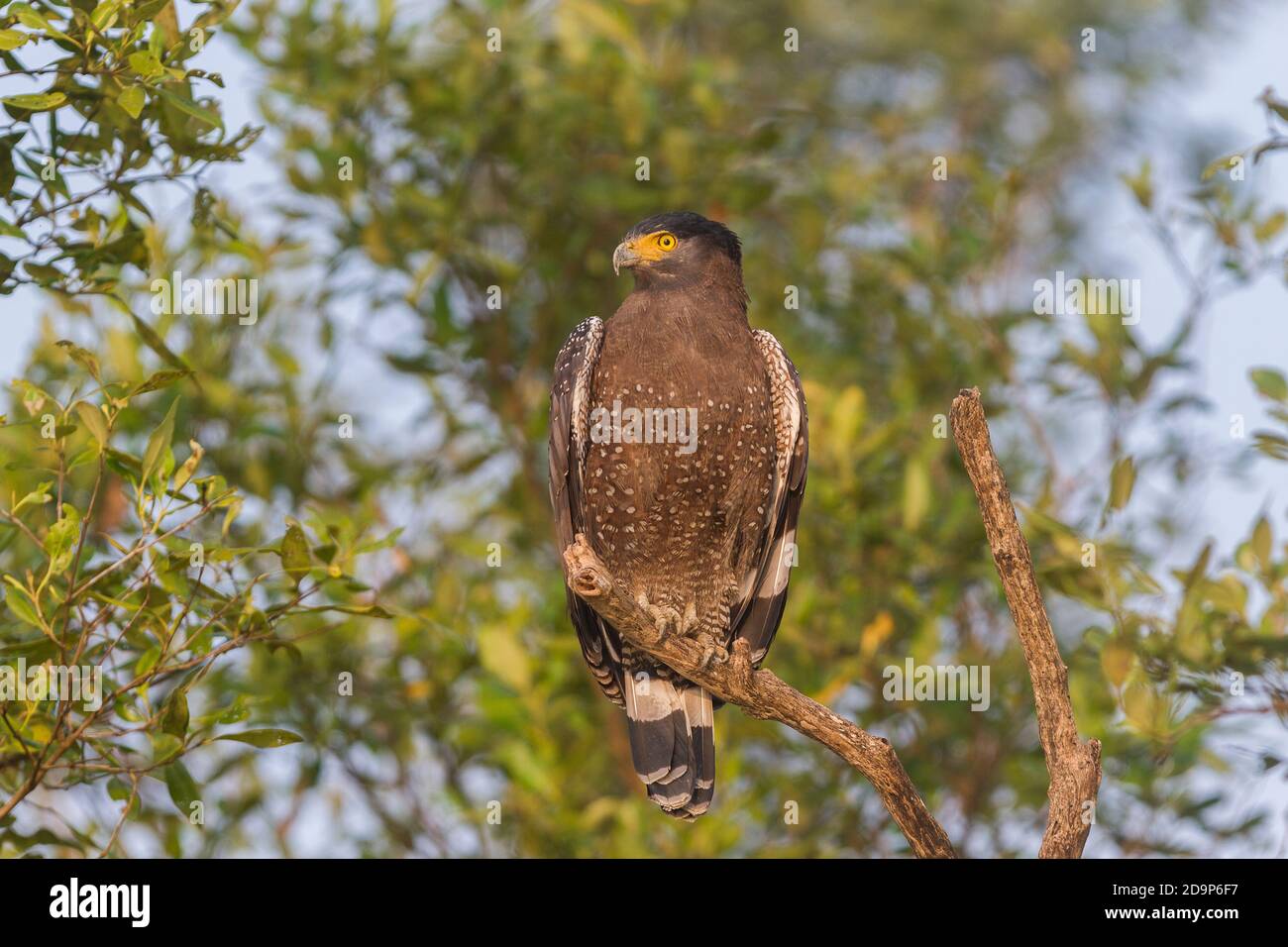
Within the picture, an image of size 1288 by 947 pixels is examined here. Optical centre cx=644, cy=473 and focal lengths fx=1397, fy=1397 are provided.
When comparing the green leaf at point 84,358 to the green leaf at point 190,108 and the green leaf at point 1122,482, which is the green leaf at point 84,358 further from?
the green leaf at point 1122,482

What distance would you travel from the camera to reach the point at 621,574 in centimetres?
557

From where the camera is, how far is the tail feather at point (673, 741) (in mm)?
5367

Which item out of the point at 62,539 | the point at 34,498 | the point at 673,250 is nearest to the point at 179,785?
the point at 62,539

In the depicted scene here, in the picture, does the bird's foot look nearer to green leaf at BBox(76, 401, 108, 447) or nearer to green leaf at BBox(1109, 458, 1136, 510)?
green leaf at BBox(1109, 458, 1136, 510)

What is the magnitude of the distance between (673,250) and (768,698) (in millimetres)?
1956

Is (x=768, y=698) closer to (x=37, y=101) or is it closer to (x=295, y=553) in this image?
(x=295, y=553)

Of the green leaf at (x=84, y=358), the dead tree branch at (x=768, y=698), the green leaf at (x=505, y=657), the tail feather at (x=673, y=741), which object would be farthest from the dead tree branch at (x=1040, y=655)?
the green leaf at (x=505, y=657)

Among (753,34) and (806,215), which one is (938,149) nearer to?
(753,34)

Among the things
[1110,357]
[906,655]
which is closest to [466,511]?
[906,655]

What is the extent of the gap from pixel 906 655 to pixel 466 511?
2.88 m

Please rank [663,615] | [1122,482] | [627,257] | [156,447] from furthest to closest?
[627,257] → [663,615] → [1122,482] → [156,447]

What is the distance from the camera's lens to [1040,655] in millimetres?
3881

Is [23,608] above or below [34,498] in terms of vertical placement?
below
